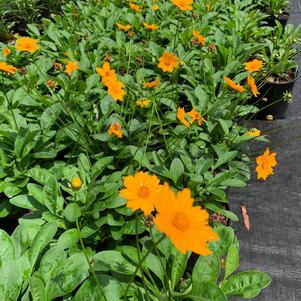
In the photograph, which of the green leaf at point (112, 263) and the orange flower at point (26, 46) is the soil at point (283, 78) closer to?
the orange flower at point (26, 46)

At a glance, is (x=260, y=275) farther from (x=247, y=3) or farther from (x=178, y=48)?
(x=247, y=3)

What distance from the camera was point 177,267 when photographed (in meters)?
1.20

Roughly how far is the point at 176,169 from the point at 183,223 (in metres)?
0.81

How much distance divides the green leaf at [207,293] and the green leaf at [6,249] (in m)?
0.58

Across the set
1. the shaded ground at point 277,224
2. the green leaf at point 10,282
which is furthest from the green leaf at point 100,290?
the shaded ground at point 277,224

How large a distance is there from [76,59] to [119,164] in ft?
2.74

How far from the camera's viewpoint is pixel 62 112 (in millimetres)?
1742

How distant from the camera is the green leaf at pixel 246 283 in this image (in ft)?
3.85

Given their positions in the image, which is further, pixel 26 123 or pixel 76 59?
pixel 76 59

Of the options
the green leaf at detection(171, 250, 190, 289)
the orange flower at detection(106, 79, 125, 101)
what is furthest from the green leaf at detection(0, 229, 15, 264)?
the orange flower at detection(106, 79, 125, 101)

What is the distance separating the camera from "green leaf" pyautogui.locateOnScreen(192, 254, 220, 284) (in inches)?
45.3

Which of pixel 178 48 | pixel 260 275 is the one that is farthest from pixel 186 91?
pixel 260 275

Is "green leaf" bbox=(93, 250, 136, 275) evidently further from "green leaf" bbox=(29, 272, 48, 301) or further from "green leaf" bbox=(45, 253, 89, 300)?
"green leaf" bbox=(29, 272, 48, 301)

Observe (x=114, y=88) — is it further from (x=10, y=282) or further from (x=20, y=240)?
(x=10, y=282)
